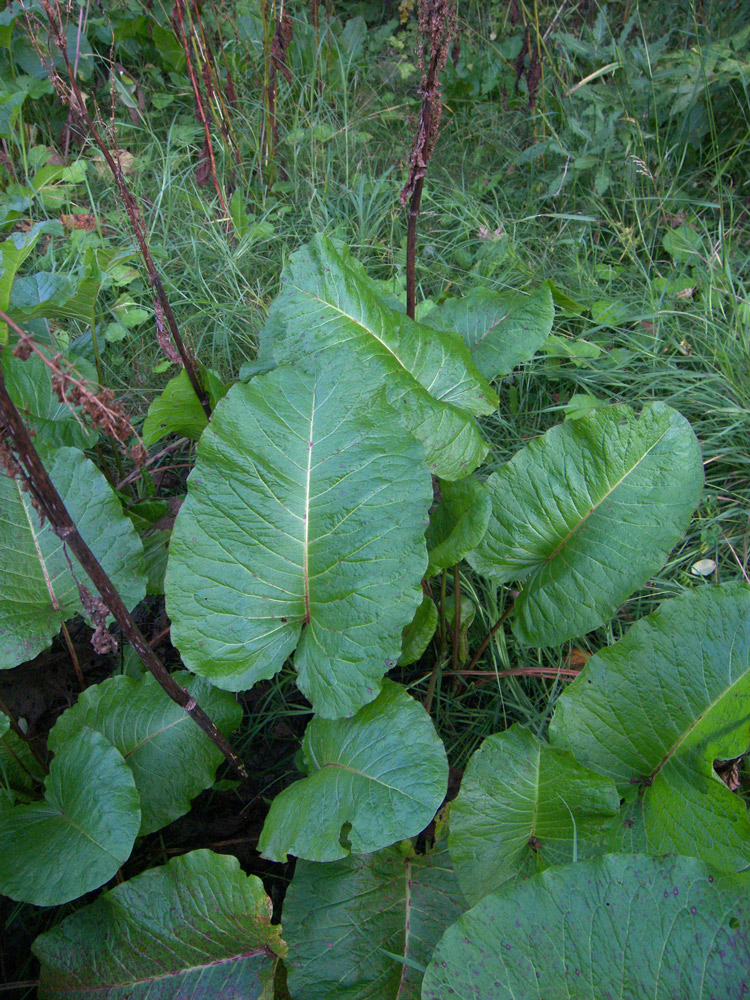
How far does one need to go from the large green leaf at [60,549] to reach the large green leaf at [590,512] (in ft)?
2.23

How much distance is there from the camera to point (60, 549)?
1.33 metres

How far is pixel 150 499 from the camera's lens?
178 cm

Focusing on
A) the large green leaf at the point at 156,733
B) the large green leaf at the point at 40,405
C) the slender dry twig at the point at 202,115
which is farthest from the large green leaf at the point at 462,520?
the slender dry twig at the point at 202,115

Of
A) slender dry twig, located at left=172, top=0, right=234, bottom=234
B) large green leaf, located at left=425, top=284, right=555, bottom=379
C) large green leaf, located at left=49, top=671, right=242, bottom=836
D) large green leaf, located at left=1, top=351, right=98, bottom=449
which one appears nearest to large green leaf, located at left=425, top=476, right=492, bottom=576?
large green leaf, located at left=425, top=284, right=555, bottom=379

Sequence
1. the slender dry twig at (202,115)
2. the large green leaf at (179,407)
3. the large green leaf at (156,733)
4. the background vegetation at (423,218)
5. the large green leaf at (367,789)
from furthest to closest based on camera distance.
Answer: the slender dry twig at (202,115)
the background vegetation at (423,218)
the large green leaf at (179,407)
the large green leaf at (156,733)
the large green leaf at (367,789)

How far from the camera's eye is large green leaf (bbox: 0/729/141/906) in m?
1.02

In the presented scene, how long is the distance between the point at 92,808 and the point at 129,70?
137 inches

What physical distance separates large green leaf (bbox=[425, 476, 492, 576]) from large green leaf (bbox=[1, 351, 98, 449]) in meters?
0.79

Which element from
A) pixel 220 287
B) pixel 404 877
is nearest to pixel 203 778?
pixel 404 877

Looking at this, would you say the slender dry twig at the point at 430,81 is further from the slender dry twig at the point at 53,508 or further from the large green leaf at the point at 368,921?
the large green leaf at the point at 368,921

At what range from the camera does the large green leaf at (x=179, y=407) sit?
4.91 ft

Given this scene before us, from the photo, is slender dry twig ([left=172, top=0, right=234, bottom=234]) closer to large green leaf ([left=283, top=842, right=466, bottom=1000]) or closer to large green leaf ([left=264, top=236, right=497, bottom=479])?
large green leaf ([left=264, top=236, right=497, bottom=479])

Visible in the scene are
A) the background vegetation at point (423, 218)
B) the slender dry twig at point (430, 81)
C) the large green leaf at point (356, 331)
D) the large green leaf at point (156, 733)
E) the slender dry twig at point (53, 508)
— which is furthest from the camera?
the background vegetation at point (423, 218)

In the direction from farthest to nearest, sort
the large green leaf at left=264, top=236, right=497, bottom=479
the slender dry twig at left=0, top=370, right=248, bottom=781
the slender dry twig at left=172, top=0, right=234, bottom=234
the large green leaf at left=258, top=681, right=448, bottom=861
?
the slender dry twig at left=172, top=0, right=234, bottom=234, the large green leaf at left=264, top=236, right=497, bottom=479, the large green leaf at left=258, top=681, right=448, bottom=861, the slender dry twig at left=0, top=370, right=248, bottom=781
